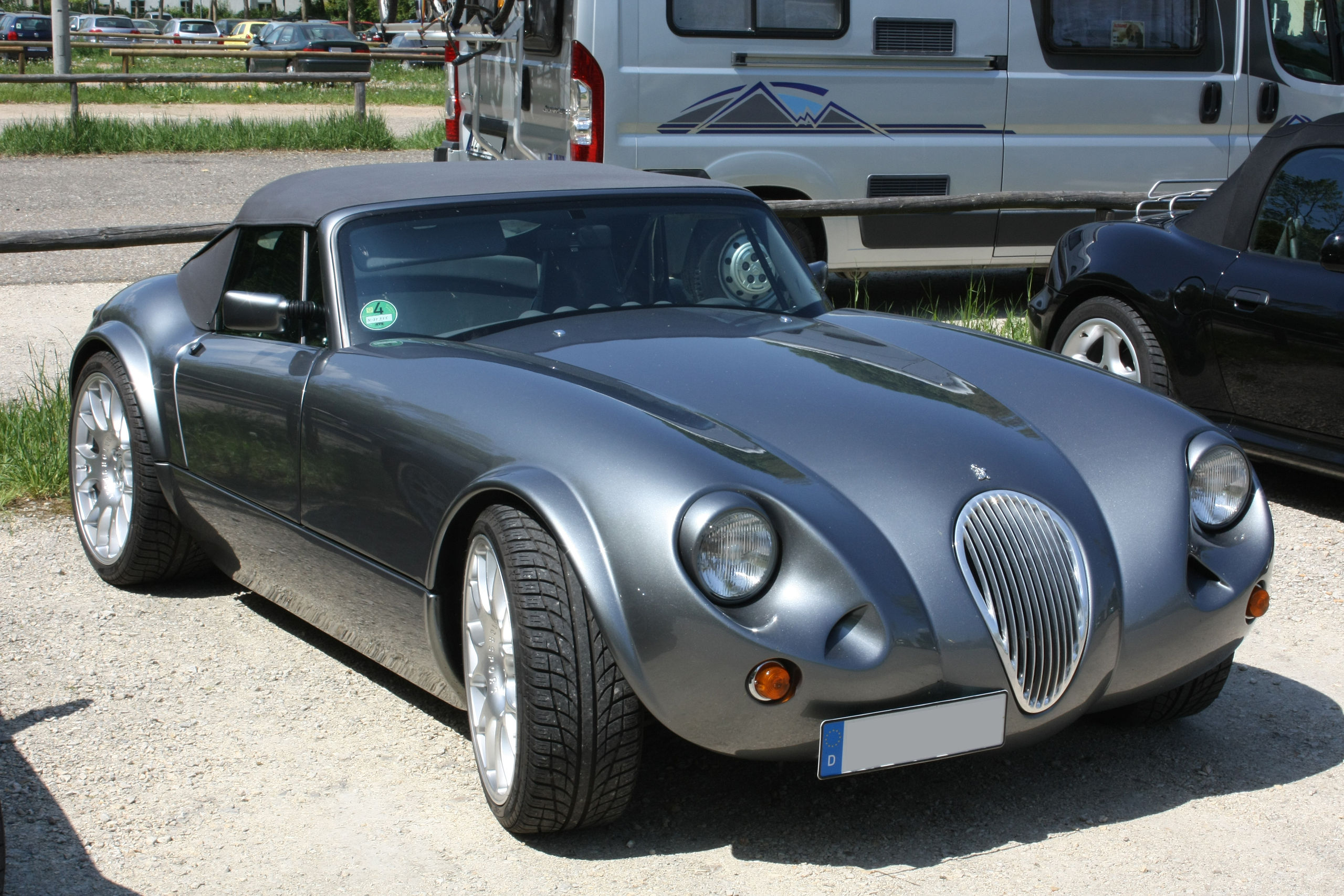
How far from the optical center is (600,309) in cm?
405

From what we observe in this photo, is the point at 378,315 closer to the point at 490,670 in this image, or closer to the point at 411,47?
the point at 490,670

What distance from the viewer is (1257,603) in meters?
3.31

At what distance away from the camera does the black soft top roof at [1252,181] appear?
5.64 meters

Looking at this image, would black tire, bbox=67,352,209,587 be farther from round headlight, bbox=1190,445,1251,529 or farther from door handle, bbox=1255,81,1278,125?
door handle, bbox=1255,81,1278,125

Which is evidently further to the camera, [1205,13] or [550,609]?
[1205,13]

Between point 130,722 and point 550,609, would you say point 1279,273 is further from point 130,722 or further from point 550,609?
point 130,722

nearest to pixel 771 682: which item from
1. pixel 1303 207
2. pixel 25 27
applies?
pixel 1303 207

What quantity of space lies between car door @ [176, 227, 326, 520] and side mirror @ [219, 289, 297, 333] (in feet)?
0.34

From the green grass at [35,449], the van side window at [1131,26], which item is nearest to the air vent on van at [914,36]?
the van side window at [1131,26]

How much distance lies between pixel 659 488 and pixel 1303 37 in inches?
319

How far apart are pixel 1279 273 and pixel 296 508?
3810 mm

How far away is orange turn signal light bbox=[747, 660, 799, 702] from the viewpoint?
2.75 m

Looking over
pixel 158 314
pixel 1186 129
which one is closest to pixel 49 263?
pixel 158 314

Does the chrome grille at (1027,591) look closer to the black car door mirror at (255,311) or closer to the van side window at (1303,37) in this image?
the black car door mirror at (255,311)
